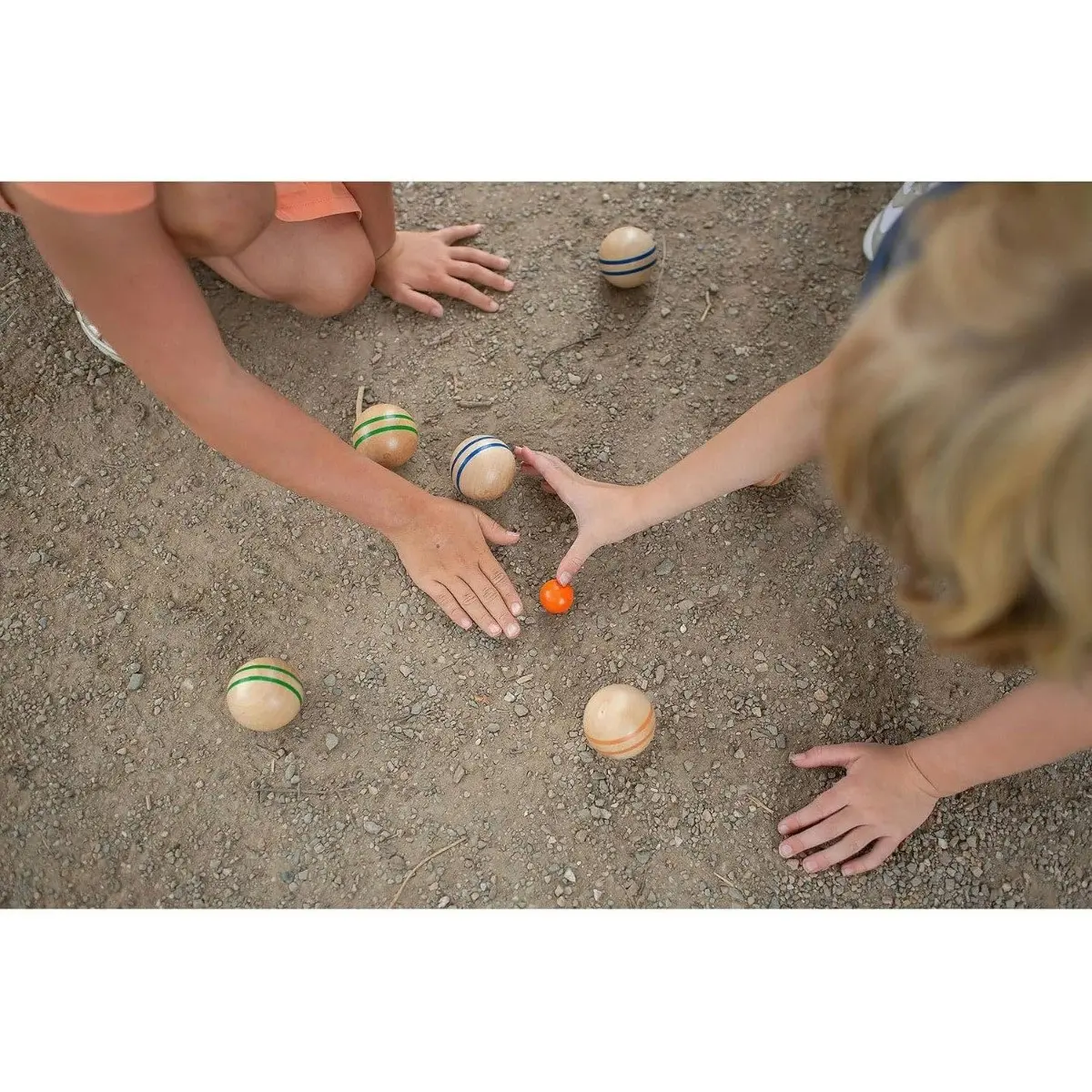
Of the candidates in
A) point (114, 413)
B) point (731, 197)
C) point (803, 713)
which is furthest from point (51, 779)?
point (731, 197)

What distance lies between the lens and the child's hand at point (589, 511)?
1.50 metres

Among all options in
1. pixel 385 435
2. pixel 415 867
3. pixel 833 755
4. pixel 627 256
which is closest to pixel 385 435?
pixel 385 435

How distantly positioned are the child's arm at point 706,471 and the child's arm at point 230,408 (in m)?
0.14

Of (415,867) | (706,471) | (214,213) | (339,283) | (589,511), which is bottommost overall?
(415,867)

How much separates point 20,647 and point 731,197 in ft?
5.10

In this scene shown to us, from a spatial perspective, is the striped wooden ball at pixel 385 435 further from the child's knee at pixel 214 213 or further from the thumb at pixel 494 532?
the child's knee at pixel 214 213

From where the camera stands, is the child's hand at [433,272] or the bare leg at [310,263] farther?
the child's hand at [433,272]

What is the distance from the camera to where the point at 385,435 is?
1600 millimetres

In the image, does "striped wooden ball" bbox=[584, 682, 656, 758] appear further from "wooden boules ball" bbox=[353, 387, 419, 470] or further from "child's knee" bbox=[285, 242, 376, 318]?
"child's knee" bbox=[285, 242, 376, 318]

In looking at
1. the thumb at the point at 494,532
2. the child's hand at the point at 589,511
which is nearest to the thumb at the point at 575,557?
the child's hand at the point at 589,511

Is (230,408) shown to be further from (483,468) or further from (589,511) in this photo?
(589,511)

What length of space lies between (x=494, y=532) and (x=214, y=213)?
2.33ft

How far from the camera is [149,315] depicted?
1.03 meters
